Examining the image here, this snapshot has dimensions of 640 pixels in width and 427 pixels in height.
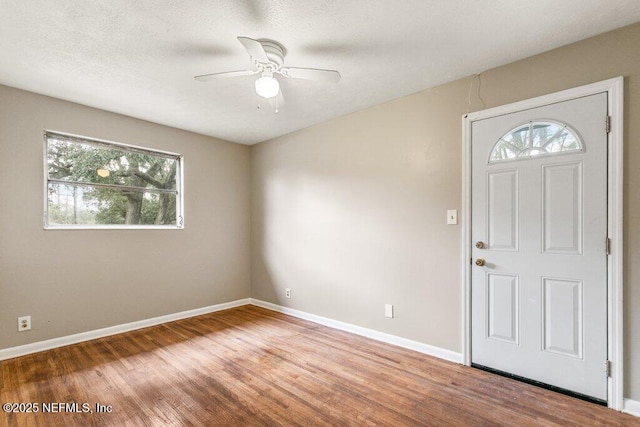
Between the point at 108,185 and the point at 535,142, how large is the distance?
4192mm

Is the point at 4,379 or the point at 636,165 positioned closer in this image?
the point at 636,165

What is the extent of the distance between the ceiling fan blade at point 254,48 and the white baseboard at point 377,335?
275 cm

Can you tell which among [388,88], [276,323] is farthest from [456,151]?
[276,323]

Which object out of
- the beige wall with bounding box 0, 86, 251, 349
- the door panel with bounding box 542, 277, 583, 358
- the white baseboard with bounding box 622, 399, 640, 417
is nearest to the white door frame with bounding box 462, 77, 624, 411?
the white baseboard with bounding box 622, 399, 640, 417

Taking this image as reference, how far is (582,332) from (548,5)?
2.12 metres

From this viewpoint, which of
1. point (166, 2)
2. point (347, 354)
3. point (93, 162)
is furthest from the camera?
point (93, 162)

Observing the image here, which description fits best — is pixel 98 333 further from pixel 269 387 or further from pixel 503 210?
pixel 503 210

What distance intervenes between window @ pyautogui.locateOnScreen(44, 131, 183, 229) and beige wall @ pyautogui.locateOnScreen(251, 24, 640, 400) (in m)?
1.44

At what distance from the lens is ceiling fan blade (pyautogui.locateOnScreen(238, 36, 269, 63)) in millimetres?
1733

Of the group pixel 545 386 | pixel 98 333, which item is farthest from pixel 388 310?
pixel 98 333

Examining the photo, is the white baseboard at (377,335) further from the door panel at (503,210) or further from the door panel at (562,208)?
the door panel at (562,208)

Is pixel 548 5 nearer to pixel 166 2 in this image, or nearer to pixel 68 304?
pixel 166 2

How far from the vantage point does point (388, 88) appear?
113 inches

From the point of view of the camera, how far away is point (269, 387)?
227 centimetres
